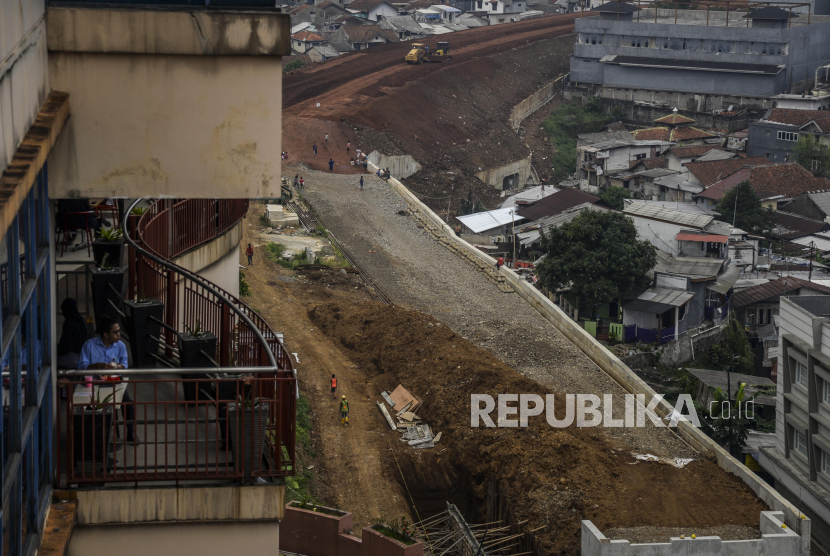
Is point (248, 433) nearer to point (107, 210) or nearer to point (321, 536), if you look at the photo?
point (107, 210)

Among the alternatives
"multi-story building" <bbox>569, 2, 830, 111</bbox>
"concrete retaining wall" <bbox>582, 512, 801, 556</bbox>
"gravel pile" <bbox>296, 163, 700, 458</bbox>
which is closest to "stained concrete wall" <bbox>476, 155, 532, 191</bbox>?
"multi-story building" <bbox>569, 2, 830, 111</bbox>

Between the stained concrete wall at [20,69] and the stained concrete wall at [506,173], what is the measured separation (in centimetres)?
5120

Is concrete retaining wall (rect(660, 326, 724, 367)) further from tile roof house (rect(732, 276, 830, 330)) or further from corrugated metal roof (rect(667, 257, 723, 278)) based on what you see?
corrugated metal roof (rect(667, 257, 723, 278))

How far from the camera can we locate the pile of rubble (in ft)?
70.3

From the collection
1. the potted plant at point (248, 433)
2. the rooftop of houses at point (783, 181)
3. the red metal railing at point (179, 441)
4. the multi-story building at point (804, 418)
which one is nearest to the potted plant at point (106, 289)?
the red metal railing at point (179, 441)

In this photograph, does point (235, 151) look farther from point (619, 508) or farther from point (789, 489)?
point (789, 489)

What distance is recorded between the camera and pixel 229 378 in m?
6.22

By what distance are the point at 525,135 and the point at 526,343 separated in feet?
136

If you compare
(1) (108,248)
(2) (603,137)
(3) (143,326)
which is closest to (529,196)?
(2) (603,137)

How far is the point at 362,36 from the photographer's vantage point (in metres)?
81.7

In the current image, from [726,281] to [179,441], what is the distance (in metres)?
33.1

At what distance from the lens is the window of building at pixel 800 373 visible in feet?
77.1

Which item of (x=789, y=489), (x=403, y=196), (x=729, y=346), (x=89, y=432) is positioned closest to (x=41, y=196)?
(x=89, y=432)

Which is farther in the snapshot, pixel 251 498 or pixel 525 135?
pixel 525 135
